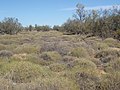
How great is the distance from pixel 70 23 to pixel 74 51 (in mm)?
60888

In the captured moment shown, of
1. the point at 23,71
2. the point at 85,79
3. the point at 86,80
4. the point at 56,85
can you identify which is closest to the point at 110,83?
the point at 86,80

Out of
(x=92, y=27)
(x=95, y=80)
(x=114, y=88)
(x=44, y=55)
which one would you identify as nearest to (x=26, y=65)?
(x=95, y=80)

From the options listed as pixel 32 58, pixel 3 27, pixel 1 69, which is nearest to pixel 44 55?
pixel 32 58

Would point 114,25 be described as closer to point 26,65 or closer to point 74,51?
point 74,51

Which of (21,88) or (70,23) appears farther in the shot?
(70,23)

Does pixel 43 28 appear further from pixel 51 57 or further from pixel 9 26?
pixel 51 57

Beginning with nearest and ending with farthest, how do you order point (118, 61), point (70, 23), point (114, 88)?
point (114, 88)
point (118, 61)
point (70, 23)

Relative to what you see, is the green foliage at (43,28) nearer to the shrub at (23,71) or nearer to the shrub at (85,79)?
the shrub at (23,71)

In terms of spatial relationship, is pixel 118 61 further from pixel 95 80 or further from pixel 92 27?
pixel 92 27

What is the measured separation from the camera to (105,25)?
51.4 metres

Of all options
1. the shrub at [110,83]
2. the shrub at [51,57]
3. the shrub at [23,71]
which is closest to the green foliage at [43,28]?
the shrub at [51,57]

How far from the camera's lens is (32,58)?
19.1 metres

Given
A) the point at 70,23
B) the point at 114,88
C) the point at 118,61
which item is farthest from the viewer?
the point at 70,23

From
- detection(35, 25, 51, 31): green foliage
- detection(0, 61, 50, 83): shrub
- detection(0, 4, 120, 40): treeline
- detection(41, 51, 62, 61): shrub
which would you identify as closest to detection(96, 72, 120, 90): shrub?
detection(0, 61, 50, 83): shrub
